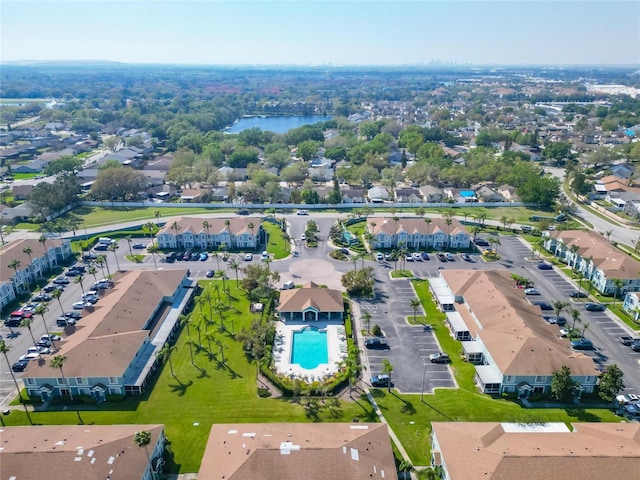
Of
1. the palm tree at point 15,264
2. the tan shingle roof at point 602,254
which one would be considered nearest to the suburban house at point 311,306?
the palm tree at point 15,264

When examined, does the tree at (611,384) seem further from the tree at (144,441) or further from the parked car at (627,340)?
the tree at (144,441)

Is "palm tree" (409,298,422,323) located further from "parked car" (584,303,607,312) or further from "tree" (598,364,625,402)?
"parked car" (584,303,607,312)

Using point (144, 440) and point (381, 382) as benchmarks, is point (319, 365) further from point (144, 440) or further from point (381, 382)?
point (144, 440)

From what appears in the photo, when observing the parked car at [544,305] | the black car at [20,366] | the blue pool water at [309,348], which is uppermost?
the black car at [20,366]

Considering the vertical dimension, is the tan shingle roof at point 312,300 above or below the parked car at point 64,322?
above

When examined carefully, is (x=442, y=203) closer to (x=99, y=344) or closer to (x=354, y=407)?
(x=354, y=407)

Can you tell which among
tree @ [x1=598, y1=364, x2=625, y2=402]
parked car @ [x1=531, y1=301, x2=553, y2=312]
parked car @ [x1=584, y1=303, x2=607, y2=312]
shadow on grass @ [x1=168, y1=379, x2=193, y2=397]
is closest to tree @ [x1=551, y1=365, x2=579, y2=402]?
tree @ [x1=598, y1=364, x2=625, y2=402]

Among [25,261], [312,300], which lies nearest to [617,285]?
[312,300]
